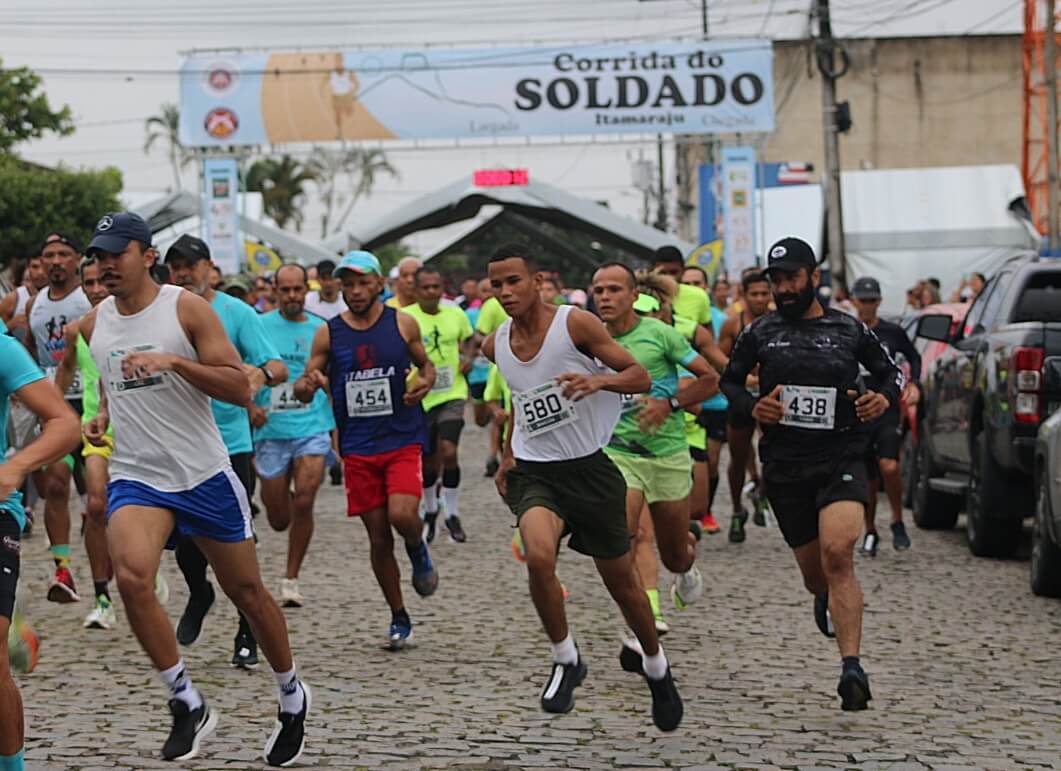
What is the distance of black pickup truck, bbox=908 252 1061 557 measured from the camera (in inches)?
476

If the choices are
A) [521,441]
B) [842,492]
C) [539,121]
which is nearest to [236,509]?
[521,441]

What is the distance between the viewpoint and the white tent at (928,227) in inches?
1508

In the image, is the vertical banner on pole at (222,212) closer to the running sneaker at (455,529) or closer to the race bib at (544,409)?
the running sneaker at (455,529)

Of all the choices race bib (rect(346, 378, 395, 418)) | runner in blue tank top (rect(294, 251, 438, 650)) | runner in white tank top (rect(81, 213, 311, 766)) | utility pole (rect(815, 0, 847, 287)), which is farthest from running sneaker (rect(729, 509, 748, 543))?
utility pole (rect(815, 0, 847, 287))

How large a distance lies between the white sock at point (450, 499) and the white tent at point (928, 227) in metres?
24.3

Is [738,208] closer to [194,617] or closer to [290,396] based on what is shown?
[290,396]

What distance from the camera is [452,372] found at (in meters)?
14.6

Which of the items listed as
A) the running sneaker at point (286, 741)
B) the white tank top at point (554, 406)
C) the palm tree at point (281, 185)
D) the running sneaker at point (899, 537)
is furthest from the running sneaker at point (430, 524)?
the palm tree at point (281, 185)

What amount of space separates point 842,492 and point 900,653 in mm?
1573

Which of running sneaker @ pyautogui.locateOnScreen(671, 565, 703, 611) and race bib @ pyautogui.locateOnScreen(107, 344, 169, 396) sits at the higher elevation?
race bib @ pyautogui.locateOnScreen(107, 344, 169, 396)

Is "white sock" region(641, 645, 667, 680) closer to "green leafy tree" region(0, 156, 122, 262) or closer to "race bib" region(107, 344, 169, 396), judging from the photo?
"race bib" region(107, 344, 169, 396)

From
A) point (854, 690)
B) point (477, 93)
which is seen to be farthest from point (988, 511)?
point (477, 93)

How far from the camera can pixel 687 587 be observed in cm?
1002

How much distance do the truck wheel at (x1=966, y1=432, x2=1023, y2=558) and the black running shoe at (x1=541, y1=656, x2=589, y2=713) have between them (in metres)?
5.85
